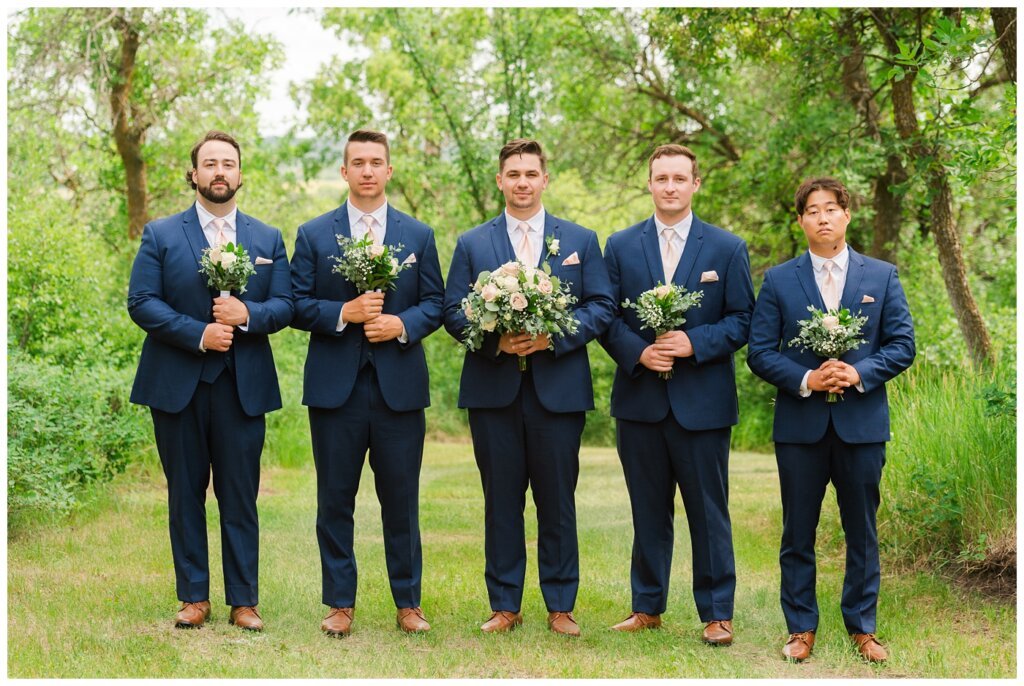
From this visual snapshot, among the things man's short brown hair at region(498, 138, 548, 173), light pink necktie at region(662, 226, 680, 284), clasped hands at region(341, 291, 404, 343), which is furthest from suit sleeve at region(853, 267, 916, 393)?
clasped hands at region(341, 291, 404, 343)

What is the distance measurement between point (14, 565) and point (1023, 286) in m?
7.01

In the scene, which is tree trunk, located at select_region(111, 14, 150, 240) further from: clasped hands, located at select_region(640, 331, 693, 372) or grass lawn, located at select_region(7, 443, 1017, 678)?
clasped hands, located at select_region(640, 331, 693, 372)

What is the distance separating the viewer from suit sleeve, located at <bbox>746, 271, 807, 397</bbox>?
18.7ft

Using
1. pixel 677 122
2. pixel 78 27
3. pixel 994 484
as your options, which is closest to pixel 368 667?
pixel 994 484

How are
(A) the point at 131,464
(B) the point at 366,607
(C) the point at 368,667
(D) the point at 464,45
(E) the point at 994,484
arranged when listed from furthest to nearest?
1. (D) the point at 464,45
2. (A) the point at 131,464
3. (E) the point at 994,484
4. (B) the point at 366,607
5. (C) the point at 368,667

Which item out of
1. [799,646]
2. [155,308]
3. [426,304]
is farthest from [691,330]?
[155,308]

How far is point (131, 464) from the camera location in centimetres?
1159

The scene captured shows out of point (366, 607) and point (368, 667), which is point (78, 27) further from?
point (368, 667)

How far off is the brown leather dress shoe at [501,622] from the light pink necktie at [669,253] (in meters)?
2.11

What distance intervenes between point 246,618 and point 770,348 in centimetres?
327

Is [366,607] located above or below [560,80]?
below

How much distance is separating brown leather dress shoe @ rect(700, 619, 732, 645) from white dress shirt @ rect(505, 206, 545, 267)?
7.30 ft

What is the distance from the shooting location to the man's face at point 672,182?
602cm

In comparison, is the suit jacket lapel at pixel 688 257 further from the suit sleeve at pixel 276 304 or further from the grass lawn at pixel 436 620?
the suit sleeve at pixel 276 304
